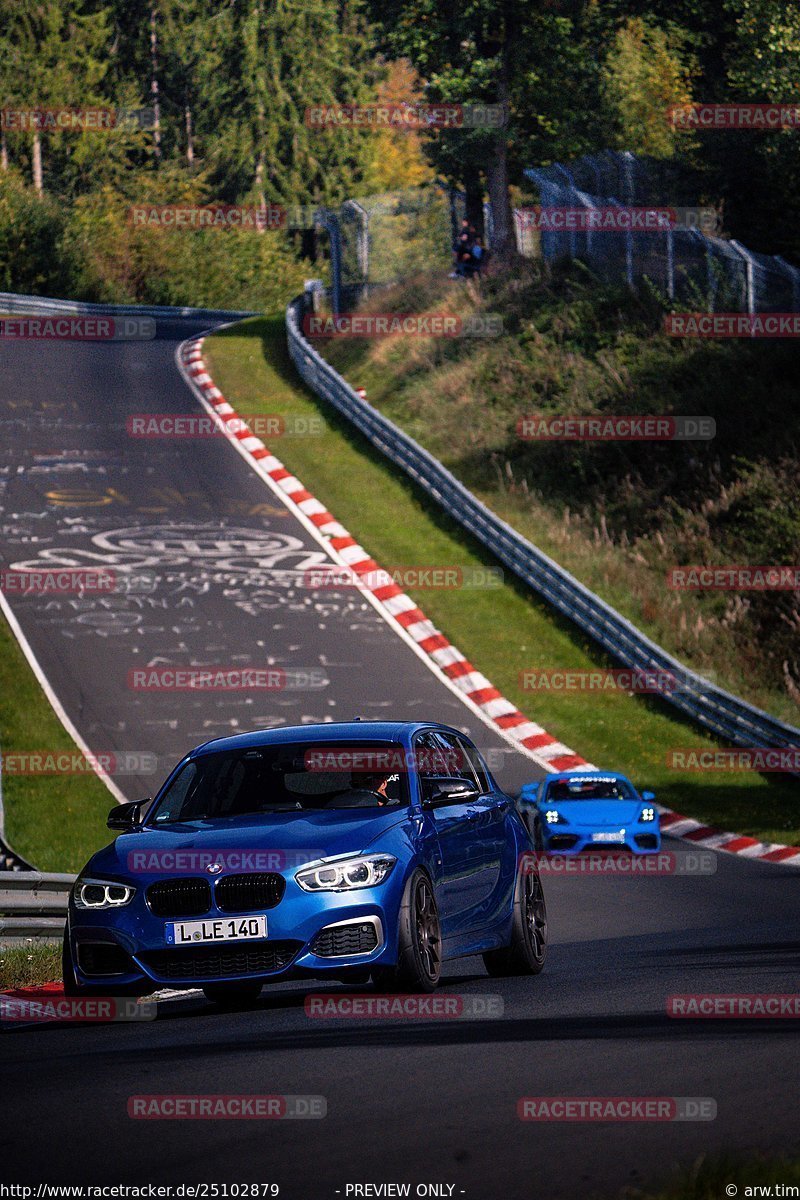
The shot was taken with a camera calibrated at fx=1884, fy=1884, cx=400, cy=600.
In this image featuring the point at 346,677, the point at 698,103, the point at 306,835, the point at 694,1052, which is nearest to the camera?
the point at 694,1052

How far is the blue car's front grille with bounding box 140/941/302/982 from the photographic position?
963 cm

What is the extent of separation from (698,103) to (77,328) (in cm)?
1932

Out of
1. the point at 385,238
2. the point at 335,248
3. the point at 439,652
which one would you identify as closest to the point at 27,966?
the point at 439,652

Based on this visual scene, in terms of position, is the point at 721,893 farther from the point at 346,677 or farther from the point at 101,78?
the point at 101,78

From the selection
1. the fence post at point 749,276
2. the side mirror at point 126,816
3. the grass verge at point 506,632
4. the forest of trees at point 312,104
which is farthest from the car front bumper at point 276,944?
the forest of trees at point 312,104

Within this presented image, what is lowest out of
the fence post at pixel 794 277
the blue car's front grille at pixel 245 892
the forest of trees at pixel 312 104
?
the blue car's front grille at pixel 245 892

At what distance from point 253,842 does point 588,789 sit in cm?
1261

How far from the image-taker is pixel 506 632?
1206 inches

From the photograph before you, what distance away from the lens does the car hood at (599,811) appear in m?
21.2

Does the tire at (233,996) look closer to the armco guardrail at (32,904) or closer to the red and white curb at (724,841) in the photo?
the armco guardrail at (32,904)

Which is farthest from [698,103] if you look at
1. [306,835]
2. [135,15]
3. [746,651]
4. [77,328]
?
[135,15]

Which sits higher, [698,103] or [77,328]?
[698,103]

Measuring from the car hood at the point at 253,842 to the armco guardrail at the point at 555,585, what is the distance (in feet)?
52.4

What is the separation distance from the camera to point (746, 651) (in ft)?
98.3
